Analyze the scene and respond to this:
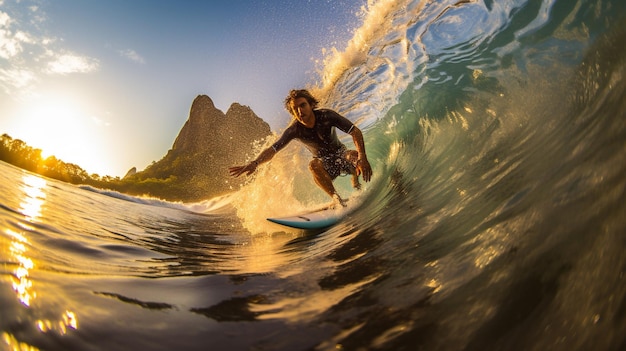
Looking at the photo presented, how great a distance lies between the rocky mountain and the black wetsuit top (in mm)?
41569

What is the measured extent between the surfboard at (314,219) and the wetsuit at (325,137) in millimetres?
854

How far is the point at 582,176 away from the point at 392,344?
49.9 inches

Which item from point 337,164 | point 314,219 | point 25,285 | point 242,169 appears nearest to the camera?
point 25,285

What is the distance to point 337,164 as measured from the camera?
5551 millimetres

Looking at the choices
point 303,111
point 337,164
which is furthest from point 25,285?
point 337,164

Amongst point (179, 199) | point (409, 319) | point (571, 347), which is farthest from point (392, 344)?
point (179, 199)

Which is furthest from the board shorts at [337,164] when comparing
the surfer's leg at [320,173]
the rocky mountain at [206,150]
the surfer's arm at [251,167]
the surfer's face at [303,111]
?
the rocky mountain at [206,150]

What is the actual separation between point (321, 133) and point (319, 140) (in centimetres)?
13

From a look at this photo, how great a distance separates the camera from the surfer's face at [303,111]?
466 cm

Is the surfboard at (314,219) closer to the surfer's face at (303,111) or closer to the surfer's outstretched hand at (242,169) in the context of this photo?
the surfer's outstretched hand at (242,169)

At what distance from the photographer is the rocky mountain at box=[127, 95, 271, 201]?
166 ft

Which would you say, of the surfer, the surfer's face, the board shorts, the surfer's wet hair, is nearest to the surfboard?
the surfer

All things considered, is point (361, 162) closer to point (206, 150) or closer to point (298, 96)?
point (298, 96)

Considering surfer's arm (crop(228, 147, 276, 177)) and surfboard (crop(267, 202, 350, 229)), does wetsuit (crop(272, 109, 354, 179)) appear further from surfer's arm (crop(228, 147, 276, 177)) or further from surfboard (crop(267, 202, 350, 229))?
surfboard (crop(267, 202, 350, 229))
